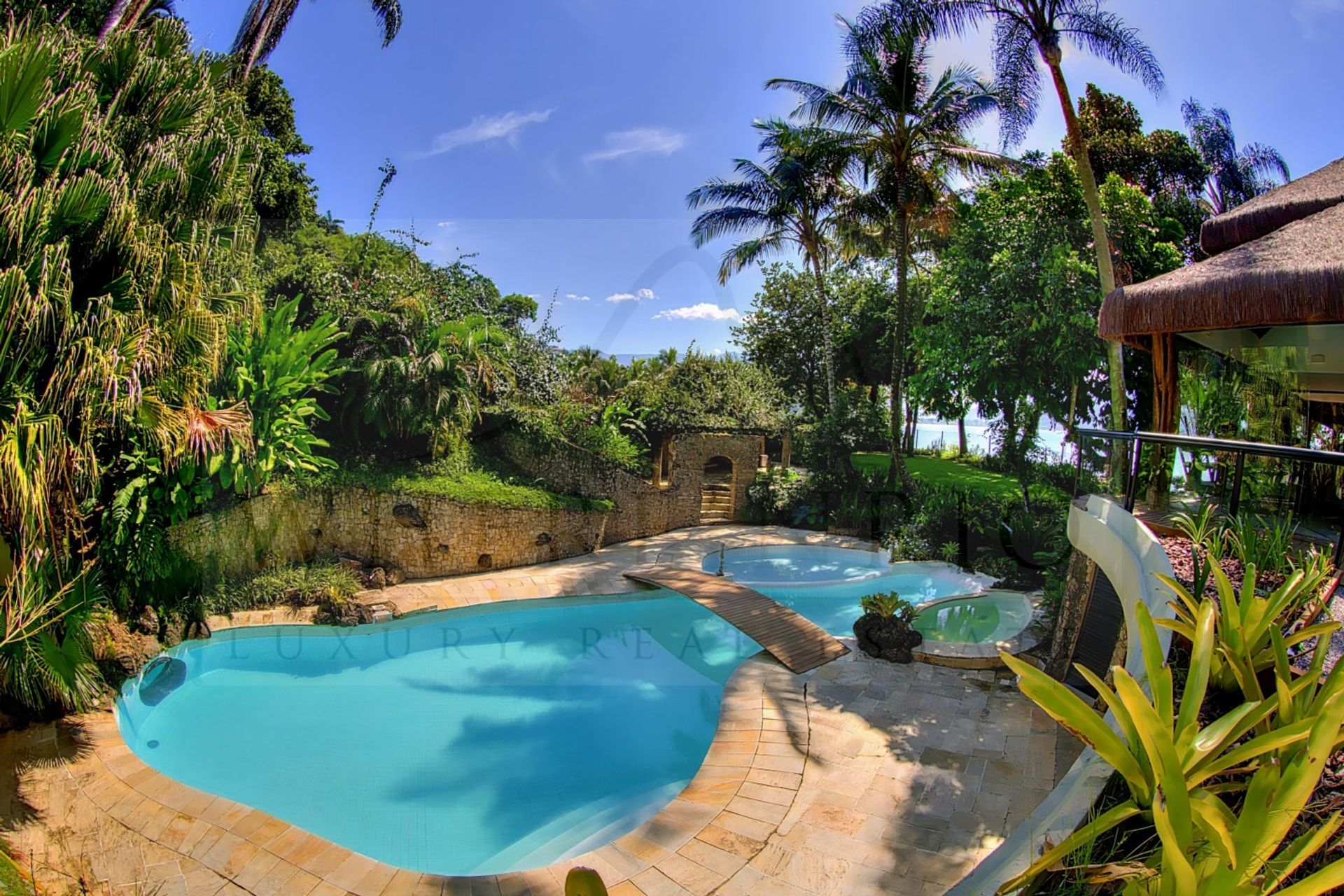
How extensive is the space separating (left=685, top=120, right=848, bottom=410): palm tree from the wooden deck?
10575mm

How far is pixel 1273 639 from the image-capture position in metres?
3.04

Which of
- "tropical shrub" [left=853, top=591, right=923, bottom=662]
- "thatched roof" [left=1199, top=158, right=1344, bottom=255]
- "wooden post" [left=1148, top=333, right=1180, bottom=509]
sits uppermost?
"thatched roof" [left=1199, top=158, right=1344, bottom=255]

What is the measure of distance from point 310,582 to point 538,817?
6.90 m

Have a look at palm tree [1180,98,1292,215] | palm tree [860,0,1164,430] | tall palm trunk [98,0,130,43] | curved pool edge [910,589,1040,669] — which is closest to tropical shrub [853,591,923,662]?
curved pool edge [910,589,1040,669]

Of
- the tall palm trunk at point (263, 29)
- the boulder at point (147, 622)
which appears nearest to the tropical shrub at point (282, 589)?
the boulder at point (147, 622)

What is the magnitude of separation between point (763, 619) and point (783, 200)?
42.0 ft

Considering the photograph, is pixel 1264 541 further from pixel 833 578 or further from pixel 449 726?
pixel 833 578

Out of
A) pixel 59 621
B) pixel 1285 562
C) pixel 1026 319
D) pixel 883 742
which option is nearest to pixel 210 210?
pixel 59 621

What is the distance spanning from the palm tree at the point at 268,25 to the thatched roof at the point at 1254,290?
54.9 feet

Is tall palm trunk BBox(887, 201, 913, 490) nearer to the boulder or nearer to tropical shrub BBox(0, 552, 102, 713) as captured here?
the boulder

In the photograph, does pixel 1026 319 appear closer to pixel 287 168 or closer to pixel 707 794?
pixel 707 794

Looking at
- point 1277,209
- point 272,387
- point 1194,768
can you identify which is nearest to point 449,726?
point 272,387

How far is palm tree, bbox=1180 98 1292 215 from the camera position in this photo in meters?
23.3

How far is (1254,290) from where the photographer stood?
6422 millimetres
